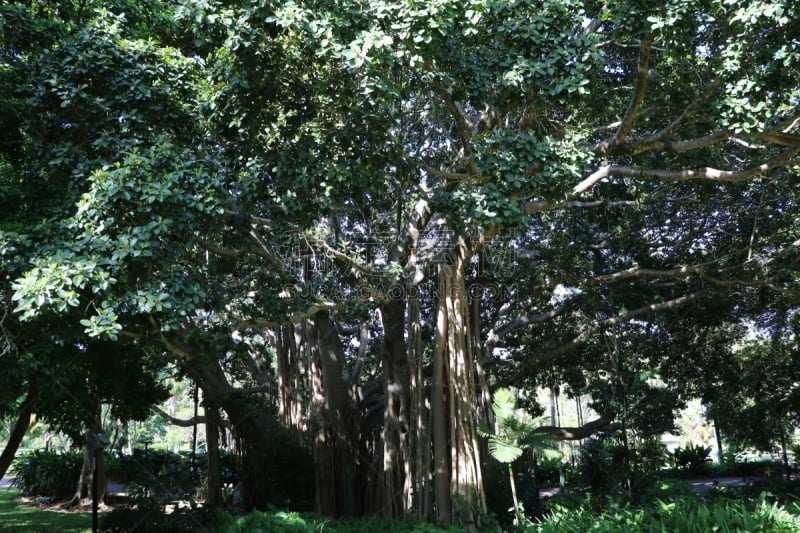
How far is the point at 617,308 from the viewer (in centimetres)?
1111

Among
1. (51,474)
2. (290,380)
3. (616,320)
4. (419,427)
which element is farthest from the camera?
(51,474)

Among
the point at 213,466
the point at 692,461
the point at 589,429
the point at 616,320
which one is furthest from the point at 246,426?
the point at 692,461

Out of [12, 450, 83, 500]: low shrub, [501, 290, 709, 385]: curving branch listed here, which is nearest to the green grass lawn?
[12, 450, 83, 500]: low shrub

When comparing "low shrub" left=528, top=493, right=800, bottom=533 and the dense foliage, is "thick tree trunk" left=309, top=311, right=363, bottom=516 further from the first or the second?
"low shrub" left=528, top=493, right=800, bottom=533

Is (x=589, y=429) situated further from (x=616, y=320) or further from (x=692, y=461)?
(x=692, y=461)

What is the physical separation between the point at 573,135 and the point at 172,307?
3725mm

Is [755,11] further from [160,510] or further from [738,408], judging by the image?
[738,408]

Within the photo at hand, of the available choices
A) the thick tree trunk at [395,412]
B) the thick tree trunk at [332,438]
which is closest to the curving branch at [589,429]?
the thick tree trunk at [332,438]

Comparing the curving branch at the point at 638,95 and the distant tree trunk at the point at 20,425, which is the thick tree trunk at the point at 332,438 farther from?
the curving branch at the point at 638,95

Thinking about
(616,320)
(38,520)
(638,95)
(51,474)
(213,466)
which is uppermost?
(638,95)

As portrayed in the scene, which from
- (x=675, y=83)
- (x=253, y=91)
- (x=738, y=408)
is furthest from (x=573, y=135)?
(x=738, y=408)

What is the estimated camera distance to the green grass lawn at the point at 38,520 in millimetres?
11023

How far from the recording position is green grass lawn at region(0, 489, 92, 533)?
11023 mm

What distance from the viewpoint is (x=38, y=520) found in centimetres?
1225
